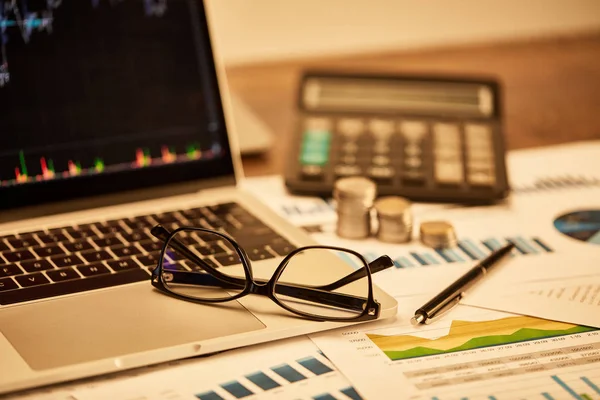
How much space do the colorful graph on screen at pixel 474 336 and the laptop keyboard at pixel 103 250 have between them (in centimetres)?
16

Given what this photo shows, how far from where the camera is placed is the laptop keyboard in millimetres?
737

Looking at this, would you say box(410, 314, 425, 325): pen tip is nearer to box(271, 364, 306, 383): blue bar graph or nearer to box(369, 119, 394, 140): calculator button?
box(271, 364, 306, 383): blue bar graph

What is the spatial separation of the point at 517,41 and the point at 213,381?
1037 millimetres

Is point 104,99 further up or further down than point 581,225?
further up

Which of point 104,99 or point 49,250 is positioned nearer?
point 49,250

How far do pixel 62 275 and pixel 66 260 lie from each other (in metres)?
0.03

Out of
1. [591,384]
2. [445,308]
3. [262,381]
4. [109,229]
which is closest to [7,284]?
[109,229]

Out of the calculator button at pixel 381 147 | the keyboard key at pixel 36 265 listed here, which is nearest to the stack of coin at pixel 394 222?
the calculator button at pixel 381 147

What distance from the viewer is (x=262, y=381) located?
0.64 meters

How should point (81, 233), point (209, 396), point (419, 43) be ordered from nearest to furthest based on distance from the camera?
point (209, 396) < point (81, 233) < point (419, 43)

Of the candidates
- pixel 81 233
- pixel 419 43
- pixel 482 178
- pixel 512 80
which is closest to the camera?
pixel 81 233

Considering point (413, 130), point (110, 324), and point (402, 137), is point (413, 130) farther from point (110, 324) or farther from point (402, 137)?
point (110, 324)

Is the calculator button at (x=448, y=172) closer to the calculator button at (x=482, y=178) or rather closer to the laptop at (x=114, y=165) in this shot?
the calculator button at (x=482, y=178)

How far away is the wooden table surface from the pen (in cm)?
34
